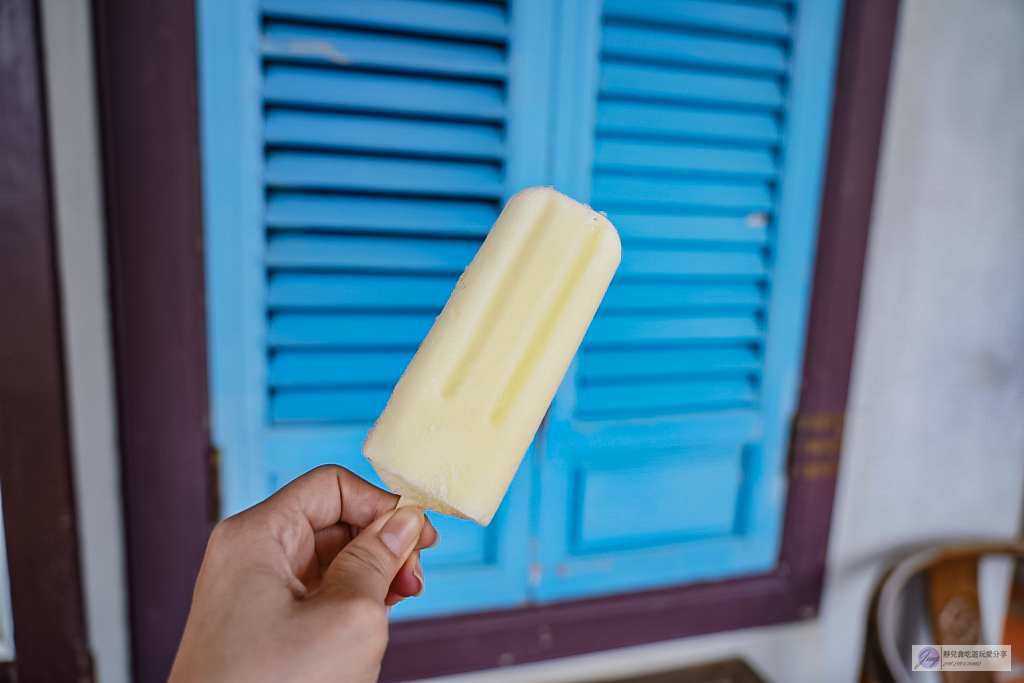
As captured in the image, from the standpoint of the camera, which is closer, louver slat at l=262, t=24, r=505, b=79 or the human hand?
→ the human hand

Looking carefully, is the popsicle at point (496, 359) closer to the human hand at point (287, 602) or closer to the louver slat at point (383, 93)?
the human hand at point (287, 602)

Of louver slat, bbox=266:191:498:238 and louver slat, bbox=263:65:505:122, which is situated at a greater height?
louver slat, bbox=263:65:505:122

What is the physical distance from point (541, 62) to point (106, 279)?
0.95m

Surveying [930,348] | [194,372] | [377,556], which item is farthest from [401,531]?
[930,348]

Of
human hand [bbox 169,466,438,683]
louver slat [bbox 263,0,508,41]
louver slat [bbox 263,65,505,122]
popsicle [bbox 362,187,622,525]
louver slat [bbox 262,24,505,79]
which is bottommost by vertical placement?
human hand [bbox 169,466,438,683]

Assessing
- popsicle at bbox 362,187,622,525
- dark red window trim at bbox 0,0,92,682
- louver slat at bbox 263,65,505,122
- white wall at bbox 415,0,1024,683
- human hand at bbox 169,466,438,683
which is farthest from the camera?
white wall at bbox 415,0,1024,683

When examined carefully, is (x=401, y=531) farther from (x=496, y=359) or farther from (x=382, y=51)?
(x=382, y=51)

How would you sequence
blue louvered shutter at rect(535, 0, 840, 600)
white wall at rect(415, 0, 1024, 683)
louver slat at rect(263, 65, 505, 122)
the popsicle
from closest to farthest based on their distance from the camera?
the popsicle
louver slat at rect(263, 65, 505, 122)
blue louvered shutter at rect(535, 0, 840, 600)
white wall at rect(415, 0, 1024, 683)

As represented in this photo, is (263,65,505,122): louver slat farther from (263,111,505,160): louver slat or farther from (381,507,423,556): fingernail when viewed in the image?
(381,507,423,556): fingernail

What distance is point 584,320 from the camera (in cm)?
82

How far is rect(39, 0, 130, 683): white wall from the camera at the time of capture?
0.98 meters

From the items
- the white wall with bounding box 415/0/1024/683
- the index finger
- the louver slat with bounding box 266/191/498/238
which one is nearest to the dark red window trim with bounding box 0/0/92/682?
the louver slat with bounding box 266/191/498/238

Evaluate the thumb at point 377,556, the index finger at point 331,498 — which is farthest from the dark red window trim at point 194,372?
the thumb at point 377,556

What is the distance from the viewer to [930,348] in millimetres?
1542
